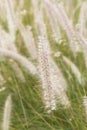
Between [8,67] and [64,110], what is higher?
[8,67]

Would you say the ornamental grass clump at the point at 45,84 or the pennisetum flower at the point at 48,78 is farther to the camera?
the ornamental grass clump at the point at 45,84

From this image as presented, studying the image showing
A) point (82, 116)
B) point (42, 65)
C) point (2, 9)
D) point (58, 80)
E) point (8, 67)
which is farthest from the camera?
point (2, 9)

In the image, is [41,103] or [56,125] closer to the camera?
[56,125]

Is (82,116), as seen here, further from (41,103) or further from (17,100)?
(17,100)

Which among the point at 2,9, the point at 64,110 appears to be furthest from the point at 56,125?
the point at 2,9

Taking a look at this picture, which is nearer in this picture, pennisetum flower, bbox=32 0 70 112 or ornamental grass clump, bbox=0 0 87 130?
pennisetum flower, bbox=32 0 70 112

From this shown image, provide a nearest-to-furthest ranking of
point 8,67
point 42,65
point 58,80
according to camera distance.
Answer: point 42,65
point 58,80
point 8,67

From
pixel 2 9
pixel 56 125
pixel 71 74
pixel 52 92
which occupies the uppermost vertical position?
pixel 2 9

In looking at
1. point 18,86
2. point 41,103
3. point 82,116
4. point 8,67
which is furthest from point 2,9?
point 82,116

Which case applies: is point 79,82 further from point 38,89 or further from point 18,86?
point 18,86
